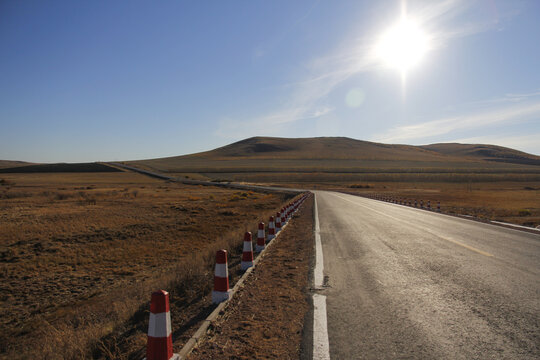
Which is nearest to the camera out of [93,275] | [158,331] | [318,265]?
[158,331]

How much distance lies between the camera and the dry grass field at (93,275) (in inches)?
199

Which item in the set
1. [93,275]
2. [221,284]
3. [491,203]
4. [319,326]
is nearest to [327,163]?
[491,203]

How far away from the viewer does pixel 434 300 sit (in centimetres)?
546

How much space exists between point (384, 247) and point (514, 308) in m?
5.46

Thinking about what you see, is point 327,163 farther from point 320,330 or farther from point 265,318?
point 320,330

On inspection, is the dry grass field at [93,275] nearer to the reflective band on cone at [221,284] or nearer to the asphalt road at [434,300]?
the reflective band on cone at [221,284]

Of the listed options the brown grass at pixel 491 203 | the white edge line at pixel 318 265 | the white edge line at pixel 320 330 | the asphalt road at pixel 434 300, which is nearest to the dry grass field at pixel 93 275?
the white edge line at pixel 320 330

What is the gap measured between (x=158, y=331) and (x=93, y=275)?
8.22 m

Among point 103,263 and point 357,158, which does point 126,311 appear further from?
point 357,158

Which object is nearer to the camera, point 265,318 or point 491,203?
point 265,318

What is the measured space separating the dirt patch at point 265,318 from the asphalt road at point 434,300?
0.49 metres

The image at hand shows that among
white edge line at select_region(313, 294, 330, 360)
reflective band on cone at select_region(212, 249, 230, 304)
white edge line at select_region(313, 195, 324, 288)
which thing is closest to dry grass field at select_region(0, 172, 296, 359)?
reflective band on cone at select_region(212, 249, 230, 304)

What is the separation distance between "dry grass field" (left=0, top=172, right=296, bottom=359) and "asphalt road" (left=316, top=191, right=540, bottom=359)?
7.40ft

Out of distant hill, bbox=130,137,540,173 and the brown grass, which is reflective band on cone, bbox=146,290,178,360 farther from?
distant hill, bbox=130,137,540,173
